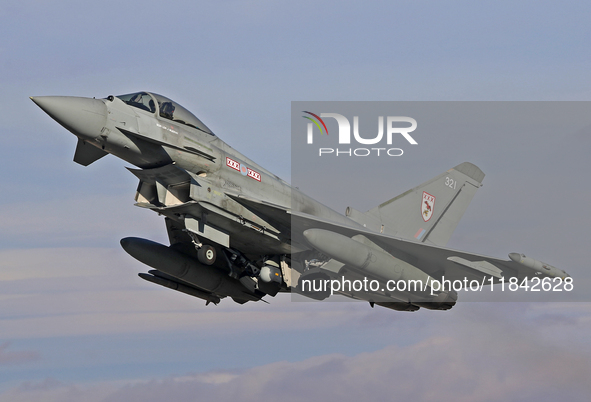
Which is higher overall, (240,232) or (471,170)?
(471,170)

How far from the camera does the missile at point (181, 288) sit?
21.0m

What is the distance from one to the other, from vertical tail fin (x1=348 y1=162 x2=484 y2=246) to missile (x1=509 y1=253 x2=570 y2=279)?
5.12 m

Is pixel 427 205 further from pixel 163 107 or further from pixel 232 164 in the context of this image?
pixel 163 107

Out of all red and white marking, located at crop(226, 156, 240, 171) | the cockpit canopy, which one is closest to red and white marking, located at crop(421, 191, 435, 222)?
red and white marking, located at crop(226, 156, 240, 171)

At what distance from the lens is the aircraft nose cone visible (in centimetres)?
1505

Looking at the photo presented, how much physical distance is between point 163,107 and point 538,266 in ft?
34.2

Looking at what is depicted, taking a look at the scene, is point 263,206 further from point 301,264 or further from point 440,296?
point 440,296

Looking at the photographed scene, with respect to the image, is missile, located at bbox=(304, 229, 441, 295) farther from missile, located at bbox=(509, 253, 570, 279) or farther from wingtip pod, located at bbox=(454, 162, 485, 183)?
wingtip pod, located at bbox=(454, 162, 485, 183)

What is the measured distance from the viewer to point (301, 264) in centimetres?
1864

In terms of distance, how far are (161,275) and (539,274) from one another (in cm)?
1099

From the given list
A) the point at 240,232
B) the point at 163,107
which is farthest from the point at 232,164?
the point at 163,107

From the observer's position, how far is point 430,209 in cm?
2333

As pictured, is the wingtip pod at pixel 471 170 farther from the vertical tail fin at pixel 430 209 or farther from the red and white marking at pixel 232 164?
the red and white marking at pixel 232 164

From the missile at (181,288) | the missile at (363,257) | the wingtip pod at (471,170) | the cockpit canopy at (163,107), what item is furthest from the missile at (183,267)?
the wingtip pod at (471,170)
